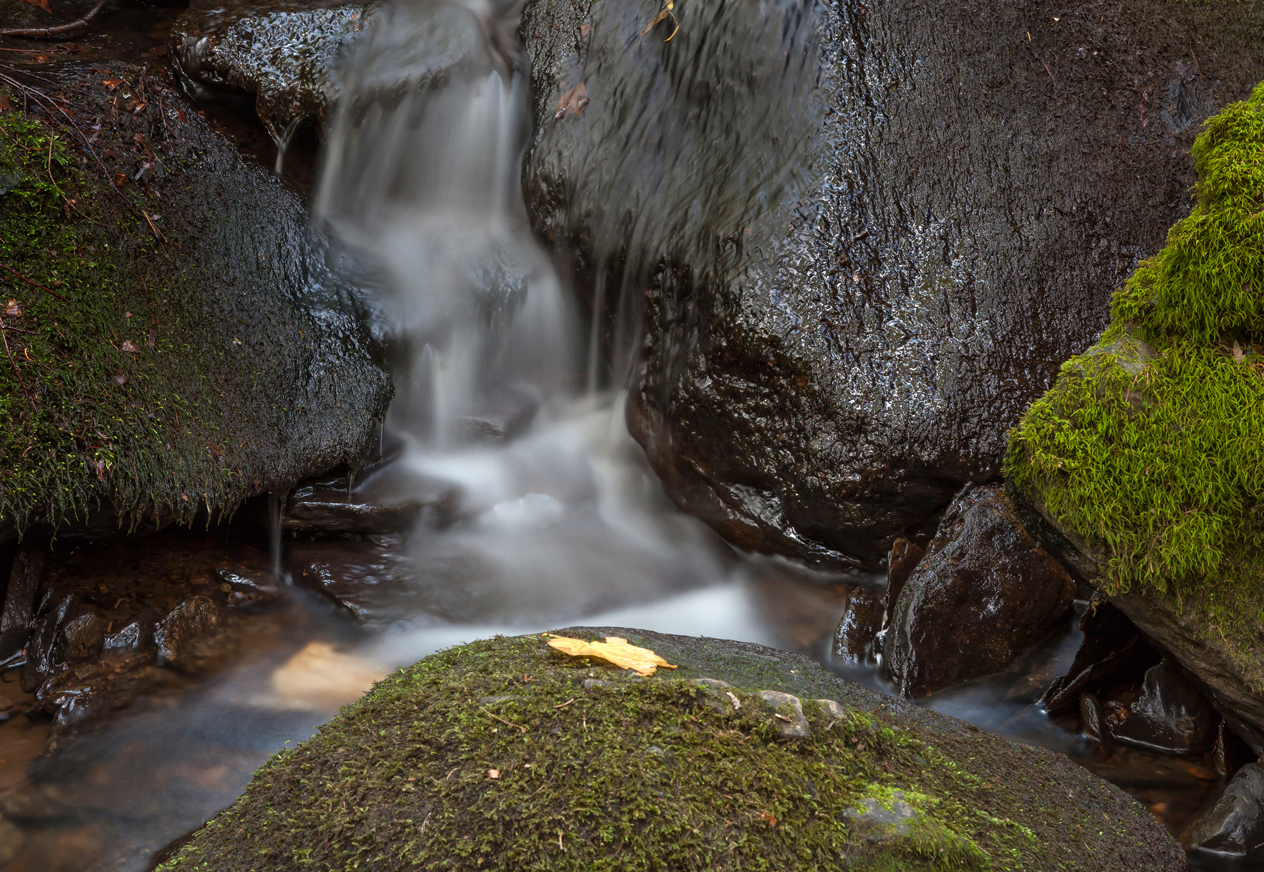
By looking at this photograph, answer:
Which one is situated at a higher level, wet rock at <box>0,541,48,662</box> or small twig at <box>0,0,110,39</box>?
small twig at <box>0,0,110,39</box>

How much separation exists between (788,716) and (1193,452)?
6.43ft

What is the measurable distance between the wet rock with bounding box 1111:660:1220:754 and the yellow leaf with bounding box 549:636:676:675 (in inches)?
92.5

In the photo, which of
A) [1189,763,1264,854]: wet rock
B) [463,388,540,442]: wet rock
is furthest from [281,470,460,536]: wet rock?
[1189,763,1264,854]: wet rock

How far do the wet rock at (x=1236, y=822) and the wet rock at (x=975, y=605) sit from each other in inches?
41.7

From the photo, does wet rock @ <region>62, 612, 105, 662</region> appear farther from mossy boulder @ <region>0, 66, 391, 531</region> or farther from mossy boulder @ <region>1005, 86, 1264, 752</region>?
mossy boulder @ <region>1005, 86, 1264, 752</region>

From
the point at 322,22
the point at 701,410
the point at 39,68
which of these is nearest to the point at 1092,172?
the point at 701,410

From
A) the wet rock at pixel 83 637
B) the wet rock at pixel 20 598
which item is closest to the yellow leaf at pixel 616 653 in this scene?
the wet rock at pixel 83 637

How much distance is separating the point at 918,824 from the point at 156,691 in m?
3.46

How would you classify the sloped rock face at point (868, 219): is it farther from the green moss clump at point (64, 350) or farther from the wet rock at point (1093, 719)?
the green moss clump at point (64, 350)

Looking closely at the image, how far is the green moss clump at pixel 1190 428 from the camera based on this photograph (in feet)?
9.78

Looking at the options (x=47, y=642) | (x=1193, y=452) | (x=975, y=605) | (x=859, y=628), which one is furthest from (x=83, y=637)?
(x=1193, y=452)

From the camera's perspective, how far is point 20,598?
4.04 metres

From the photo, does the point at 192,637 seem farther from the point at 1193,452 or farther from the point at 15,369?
the point at 1193,452

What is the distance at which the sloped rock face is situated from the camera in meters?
4.40
